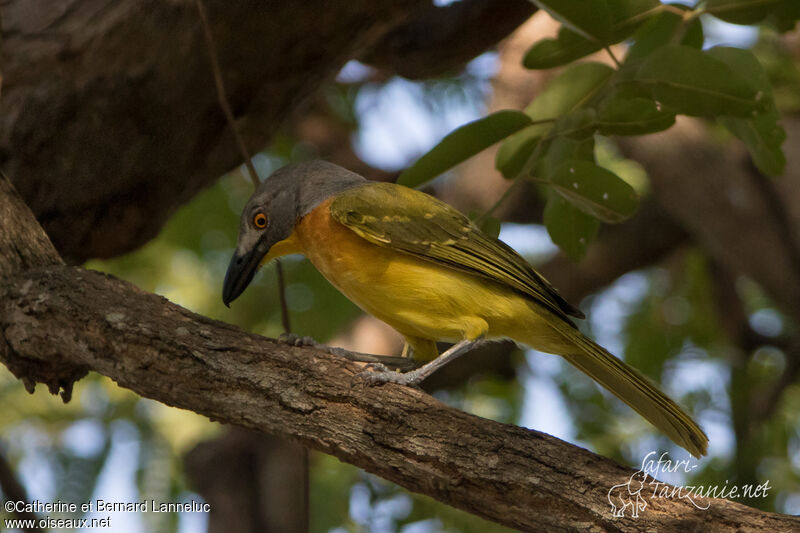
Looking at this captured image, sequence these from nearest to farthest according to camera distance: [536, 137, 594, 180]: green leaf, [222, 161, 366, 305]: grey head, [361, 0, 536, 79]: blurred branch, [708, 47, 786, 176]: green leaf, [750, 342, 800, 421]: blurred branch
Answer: [708, 47, 786, 176]: green leaf < [536, 137, 594, 180]: green leaf < [222, 161, 366, 305]: grey head < [361, 0, 536, 79]: blurred branch < [750, 342, 800, 421]: blurred branch

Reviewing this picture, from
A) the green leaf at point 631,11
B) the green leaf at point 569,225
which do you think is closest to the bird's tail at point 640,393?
the green leaf at point 569,225

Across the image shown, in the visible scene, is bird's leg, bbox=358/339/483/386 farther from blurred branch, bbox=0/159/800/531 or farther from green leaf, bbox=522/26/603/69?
green leaf, bbox=522/26/603/69

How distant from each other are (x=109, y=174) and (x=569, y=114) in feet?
7.37

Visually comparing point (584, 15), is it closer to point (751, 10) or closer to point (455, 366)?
point (751, 10)

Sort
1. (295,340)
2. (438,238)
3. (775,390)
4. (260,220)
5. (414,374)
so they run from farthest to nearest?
(775,390)
(260,220)
(438,238)
(414,374)
(295,340)

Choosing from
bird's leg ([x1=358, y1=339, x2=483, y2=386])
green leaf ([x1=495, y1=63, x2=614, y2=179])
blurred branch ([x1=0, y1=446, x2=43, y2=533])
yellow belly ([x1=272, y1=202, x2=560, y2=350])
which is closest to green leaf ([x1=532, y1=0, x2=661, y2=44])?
green leaf ([x1=495, y1=63, x2=614, y2=179])

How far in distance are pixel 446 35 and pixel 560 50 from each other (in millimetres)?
1553

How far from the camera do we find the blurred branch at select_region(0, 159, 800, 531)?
2.82m

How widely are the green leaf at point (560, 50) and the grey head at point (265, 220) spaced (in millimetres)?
1146

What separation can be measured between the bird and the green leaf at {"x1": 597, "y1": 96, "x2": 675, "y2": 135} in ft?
2.49

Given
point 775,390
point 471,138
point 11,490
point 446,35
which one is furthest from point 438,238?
point 775,390

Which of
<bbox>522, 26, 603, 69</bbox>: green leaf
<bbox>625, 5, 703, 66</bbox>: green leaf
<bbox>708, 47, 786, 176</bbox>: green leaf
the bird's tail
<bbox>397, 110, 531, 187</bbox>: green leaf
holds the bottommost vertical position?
the bird's tail

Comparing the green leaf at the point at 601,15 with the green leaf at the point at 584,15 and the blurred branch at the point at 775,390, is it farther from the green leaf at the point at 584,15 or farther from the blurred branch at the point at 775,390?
the blurred branch at the point at 775,390

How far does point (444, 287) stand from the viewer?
3.60 metres
